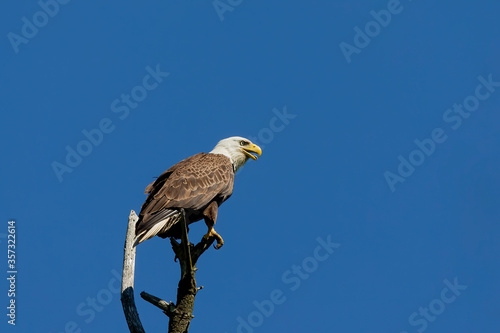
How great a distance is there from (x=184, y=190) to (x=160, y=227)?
83 centimetres

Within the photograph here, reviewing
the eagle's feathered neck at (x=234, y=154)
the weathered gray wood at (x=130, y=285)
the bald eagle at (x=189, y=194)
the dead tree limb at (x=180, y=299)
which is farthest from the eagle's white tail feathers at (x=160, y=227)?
the eagle's feathered neck at (x=234, y=154)

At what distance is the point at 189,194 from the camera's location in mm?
9539

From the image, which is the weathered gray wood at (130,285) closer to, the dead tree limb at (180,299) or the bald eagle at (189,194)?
the dead tree limb at (180,299)

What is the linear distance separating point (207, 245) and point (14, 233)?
426 cm

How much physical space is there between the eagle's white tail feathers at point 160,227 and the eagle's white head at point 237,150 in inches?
82.7

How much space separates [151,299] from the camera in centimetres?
823

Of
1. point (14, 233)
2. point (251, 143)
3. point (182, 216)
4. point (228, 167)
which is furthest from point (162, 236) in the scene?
point (14, 233)

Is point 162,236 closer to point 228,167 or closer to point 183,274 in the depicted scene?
point 183,274

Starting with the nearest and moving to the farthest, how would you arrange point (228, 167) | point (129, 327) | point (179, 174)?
point (129, 327) < point (179, 174) < point (228, 167)

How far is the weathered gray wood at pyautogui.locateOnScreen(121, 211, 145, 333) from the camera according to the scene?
8086 millimetres

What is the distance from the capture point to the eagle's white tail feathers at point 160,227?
865 cm

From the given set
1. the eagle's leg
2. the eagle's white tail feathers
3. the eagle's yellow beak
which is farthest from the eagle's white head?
the eagle's white tail feathers

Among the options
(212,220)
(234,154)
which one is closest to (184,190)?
(212,220)

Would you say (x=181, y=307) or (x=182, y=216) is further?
(x=182, y=216)
